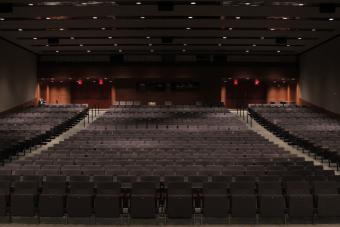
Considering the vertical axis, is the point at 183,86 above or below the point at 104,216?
above

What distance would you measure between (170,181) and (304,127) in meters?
13.3

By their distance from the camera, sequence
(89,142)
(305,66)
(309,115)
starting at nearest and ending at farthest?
(89,142) < (309,115) < (305,66)

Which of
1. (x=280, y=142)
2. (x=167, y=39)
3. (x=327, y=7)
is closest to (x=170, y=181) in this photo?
(x=327, y=7)

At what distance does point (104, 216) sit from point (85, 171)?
3.15 metres

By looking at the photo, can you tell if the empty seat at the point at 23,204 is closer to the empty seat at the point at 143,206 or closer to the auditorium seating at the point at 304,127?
the empty seat at the point at 143,206

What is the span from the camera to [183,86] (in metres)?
40.6

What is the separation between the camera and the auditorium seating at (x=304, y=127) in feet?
58.2

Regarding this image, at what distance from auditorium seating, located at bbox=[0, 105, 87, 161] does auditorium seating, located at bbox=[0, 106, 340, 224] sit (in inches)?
78.9

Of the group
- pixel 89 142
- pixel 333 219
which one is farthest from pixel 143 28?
pixel 333 219

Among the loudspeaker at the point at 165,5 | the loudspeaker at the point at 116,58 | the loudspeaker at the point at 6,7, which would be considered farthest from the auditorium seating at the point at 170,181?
the loudspeaker at the point at 116,58

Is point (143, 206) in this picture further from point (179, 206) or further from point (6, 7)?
point (6, 7)

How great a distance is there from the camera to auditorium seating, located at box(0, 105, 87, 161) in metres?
18.3

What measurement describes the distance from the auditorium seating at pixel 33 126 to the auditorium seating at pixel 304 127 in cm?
1160

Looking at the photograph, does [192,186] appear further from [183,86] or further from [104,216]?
[183,86]
